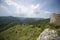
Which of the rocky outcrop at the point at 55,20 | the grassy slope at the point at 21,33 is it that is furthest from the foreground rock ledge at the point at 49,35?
the rocky outcrop at the point at 55,20

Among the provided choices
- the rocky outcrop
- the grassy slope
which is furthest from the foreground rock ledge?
the rocky outcrop

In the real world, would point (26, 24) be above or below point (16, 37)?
above

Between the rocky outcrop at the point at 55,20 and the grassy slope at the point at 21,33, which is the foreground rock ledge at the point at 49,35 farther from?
the rocky outcrop at the point at 55,20

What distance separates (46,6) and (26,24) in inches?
35.1

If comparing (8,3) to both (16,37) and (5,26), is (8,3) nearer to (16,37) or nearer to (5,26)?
(5,26)

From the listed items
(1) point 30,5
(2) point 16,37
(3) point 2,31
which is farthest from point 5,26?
(1) point 30,5

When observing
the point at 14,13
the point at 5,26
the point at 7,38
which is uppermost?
the point at 14,13

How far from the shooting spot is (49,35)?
4895 mm

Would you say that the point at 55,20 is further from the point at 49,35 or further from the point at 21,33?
the point at 21,33

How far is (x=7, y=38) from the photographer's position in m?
5.16

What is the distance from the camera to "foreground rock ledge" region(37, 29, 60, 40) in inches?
191

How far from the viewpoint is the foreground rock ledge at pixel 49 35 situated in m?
4.85

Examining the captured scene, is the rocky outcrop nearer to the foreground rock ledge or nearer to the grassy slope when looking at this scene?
the foreground rock ledge

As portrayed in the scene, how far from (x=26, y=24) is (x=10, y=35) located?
0.63 meters
